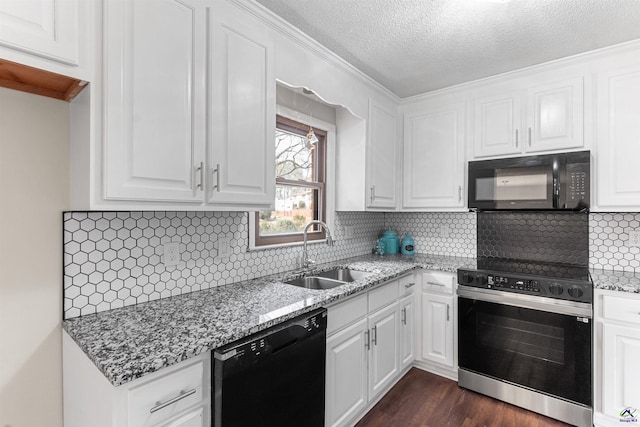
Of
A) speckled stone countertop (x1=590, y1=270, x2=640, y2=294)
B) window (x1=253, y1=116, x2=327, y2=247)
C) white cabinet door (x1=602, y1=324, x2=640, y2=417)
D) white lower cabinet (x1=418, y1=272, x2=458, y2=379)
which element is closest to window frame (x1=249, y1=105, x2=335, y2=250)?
window (x1=253, y1=116, x2=327, y2=247)

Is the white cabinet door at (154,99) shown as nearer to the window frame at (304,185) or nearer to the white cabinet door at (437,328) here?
the window frame at (304,185)

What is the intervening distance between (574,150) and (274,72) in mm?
2188

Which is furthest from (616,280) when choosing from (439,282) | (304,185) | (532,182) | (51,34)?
(51,34)

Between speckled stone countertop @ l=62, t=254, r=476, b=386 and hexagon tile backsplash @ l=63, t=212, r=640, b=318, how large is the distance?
7 cm

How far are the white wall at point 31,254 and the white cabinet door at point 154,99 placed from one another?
1.28ft

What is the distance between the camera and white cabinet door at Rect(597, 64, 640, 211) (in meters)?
2.15

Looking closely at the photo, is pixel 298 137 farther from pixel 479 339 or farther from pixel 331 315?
pixel 479 339

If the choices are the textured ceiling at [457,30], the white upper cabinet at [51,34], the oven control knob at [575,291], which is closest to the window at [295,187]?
the textured ceiling at [457,30]

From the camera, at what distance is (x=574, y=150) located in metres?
2.36

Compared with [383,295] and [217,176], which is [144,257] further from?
[383,295]

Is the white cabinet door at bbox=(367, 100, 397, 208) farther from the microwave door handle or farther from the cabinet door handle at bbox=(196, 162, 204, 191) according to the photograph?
the cabinet door handle at bbox=(196, 162, 204, 191)

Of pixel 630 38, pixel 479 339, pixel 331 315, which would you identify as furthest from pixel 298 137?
pixel 630 38

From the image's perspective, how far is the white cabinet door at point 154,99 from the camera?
46.7 inches

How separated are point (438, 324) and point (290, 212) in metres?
1.52
